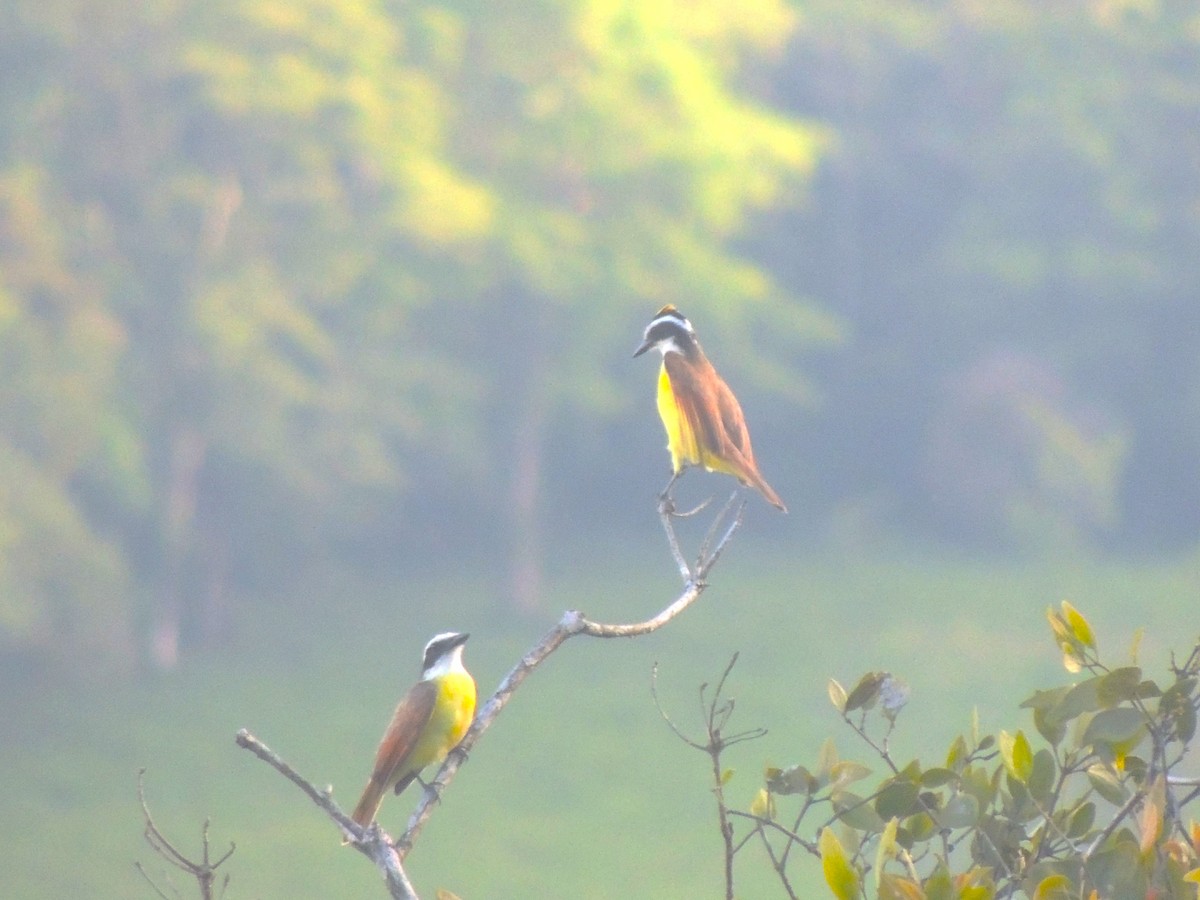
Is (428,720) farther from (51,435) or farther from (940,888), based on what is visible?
(51,435)

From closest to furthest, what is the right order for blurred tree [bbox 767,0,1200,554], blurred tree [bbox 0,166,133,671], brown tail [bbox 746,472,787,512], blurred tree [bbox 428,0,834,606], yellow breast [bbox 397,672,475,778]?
1. yellow breast [bbox 397,672,475,778]
2. brown tail [bbox 746,472,787,512]
3. blurred tree [bbox 0,166,133,671]
4. blurred tree [bbox 428,0,834,606]
5. blurred tree [bbox 767,0,1200,554]

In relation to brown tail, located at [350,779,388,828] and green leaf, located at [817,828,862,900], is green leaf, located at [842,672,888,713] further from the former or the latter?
brown tail, located at [350,779,388,828]

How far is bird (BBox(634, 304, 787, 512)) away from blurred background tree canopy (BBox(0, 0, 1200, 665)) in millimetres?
12655

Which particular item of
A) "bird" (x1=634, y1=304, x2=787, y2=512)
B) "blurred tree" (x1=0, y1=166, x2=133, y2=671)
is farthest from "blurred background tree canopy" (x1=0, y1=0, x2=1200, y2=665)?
"bird" (x1=634, y1=304, x2=787, y2=512)

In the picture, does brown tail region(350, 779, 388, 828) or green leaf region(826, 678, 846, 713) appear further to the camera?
brown tail region(350, 779, 388, 828)

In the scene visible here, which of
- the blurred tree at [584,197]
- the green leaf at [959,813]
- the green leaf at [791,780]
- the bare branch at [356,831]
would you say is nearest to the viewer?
the bare branch at [356,831]

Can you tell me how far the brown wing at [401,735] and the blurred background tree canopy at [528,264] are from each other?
13.3 metres

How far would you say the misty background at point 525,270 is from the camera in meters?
18.0

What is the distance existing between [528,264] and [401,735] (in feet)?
55.1

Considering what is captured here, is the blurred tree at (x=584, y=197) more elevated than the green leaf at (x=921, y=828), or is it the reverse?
the blurred tree at (x=584, y=197)

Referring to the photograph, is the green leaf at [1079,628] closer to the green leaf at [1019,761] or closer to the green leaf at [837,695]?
the green leaf at [1019,761]

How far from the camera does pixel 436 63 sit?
67.2 feet

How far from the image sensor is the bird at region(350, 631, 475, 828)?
3207 millimetres

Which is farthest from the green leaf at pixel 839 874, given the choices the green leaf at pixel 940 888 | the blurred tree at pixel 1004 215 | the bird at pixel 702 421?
the blurred tree at pixel 1004 215
